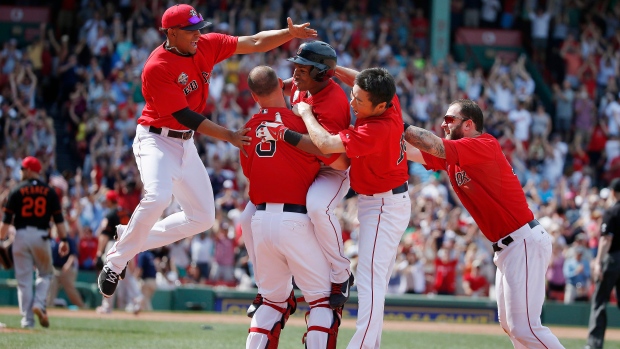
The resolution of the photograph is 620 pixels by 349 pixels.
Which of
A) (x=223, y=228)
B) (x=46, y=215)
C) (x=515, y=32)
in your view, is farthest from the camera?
(x=515, y=32)

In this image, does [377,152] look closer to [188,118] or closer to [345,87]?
[188,118]

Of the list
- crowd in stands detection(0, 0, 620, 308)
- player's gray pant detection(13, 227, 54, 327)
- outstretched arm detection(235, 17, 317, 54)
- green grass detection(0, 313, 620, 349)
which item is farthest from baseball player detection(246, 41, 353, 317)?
crowd in stands detection(0, 0, 620, 308)

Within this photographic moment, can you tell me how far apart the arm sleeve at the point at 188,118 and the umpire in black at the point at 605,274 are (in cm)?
570

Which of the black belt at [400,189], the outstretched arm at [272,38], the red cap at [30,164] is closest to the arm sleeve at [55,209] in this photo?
the red cap at [30,164]

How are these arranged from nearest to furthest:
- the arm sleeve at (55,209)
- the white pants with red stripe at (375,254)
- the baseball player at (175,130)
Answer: the white pants with red stripe at (375,254)
the baseball player at (175,130)
the arm sleeve at (55,209)

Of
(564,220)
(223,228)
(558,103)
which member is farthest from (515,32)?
(223,228)

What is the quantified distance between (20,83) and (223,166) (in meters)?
4.63

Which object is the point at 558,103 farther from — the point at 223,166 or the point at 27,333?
the point at 27,333

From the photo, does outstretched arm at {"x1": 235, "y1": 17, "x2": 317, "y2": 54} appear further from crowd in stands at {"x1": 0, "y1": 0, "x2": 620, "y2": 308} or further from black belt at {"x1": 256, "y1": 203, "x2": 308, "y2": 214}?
crowd in stands at {"x1": 0, "y1": 0, "x2": 620, "y2": 308}

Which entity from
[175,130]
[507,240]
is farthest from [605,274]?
[175,130]

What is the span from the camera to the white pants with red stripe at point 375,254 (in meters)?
6.99

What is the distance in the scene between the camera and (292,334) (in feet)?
40.6

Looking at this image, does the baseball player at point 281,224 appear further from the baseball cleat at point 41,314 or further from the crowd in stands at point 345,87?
the crowd in stands at point 345,87

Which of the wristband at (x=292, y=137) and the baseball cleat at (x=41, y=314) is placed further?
the baseball cleat at (x=41, y=314)
